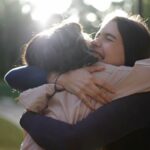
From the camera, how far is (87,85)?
2.67 meters

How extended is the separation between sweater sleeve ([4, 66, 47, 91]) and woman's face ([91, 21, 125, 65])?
0.28m

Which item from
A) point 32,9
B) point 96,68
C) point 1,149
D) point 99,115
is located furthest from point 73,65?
point 32,9

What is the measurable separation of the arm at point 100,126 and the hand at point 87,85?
79mm

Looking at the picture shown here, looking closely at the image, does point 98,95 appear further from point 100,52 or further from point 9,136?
point 9,136

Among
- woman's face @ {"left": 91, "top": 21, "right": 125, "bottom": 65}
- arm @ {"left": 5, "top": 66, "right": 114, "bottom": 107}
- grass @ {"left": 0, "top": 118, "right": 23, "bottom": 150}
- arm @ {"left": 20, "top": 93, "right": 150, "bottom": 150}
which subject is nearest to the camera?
arm @ {"left": 20, "top": 93, "right": 150, "bottom": 150}

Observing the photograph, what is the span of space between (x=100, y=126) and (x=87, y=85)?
0.25 m

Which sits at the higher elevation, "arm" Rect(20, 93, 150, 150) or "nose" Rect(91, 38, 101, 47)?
"nose" Rect(91, 38, 101, 47)

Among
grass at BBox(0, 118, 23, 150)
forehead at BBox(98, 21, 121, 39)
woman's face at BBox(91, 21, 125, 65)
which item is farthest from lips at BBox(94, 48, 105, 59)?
grass at BBox(0, 118, 23, 150)

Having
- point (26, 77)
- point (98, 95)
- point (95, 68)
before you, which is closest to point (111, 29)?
point (95, 68)

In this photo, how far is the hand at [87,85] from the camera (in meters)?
2.60

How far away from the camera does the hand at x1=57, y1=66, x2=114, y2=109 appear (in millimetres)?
2598

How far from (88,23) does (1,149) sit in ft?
111

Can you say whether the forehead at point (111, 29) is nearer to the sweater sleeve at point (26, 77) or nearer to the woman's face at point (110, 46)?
the woman's face at point (110, 46)

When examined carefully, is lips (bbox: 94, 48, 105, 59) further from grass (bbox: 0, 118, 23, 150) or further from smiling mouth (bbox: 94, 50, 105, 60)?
grass (bbox: 0, 118, 23, 150)
